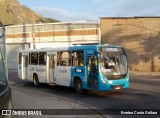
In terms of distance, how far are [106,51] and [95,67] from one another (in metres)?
0.95

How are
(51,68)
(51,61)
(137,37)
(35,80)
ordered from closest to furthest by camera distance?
(51,68)
(51,61)
(35,80)
(137,37)

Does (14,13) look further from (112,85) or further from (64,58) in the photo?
(112,85)

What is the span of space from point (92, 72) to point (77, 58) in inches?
64.6

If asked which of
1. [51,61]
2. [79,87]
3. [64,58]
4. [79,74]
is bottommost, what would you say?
[79,87]

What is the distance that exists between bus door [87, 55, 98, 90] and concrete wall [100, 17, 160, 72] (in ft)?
85.6

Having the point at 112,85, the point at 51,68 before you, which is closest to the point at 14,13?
the point at 51,68

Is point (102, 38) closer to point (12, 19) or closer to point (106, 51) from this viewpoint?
Result: point (106, 51)

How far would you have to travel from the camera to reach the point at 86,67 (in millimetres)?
17312

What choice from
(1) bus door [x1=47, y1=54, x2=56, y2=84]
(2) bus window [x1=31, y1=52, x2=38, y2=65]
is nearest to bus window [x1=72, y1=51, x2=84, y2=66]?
(1) bus door [x1=47, y1=54, x2=56, y2=84]

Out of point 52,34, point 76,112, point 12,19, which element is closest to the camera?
point 76,112

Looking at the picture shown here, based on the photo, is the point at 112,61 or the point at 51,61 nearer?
the point at 112,61

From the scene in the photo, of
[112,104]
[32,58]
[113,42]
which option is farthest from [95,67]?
[113,42]

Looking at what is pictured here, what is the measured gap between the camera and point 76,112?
11570 millimetres

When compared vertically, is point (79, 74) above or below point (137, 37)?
below
